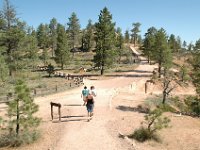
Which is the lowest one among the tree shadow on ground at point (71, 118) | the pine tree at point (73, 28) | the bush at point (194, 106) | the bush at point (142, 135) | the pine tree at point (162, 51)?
the bush at point (194, 106)

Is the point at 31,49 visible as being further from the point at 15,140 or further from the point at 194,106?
the point at 15,140

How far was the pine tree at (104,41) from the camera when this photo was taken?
59.8 meters

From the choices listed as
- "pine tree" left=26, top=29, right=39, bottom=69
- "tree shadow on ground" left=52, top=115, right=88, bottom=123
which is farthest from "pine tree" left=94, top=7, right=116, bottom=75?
"tree shadow on ground" left=52, top=115, right=88, bottom=123

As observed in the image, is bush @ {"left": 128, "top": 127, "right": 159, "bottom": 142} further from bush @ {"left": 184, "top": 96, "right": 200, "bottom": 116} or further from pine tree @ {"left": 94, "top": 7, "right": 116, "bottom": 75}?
pine tree @ {"left": 94, "top": 7, "right": 116, "bottom": 75}

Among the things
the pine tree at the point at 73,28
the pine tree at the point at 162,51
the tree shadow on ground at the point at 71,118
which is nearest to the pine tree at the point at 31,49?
the pine tree at the point at 162,51

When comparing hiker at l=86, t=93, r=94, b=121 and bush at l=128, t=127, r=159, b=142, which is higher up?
hiker at l=86, t=93, r=94, b=121

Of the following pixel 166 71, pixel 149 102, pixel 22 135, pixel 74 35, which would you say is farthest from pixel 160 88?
pixel 74 35

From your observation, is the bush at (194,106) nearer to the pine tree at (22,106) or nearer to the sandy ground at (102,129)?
the sandy ground at (102,129)

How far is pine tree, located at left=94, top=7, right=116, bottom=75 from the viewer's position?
196 feet

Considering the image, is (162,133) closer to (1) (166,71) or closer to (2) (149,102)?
(2) (149,102)

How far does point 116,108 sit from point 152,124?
239 inches

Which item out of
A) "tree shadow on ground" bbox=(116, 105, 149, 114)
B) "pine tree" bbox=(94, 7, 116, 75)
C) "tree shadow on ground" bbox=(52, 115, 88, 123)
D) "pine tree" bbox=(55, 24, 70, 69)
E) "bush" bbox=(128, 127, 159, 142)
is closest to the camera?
"bush" bbox=(128, 127, 159, 142)

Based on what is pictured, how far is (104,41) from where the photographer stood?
60.2m

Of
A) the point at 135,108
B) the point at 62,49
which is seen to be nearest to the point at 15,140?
the point at 135,108
